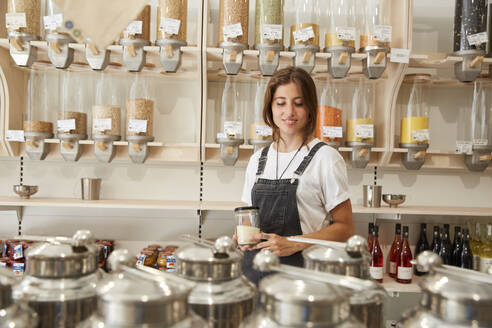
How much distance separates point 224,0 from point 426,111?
129 centimetres

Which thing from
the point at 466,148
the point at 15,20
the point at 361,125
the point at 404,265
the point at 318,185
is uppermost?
the point at 15,20

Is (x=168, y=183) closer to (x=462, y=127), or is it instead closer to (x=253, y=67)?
(x=253, y=67)

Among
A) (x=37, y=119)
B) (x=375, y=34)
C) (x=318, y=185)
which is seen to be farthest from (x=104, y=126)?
(x=375, y=34)

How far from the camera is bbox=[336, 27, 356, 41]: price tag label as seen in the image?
2086mm

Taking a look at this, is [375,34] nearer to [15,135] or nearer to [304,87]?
[304,87]

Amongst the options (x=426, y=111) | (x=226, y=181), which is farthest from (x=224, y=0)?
(x=426, y=111)

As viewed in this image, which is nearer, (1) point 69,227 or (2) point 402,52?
(2) point 402,52

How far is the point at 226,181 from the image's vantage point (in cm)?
259

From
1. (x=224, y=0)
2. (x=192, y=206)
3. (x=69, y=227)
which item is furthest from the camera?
(x=69, y=227)

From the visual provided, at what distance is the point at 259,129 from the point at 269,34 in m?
0.47

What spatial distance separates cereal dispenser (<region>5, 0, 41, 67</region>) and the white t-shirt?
53.4 inches

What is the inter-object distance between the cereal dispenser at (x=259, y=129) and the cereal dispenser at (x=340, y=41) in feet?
1.30

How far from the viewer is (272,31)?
2062mm

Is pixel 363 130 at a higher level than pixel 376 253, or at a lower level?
higher
